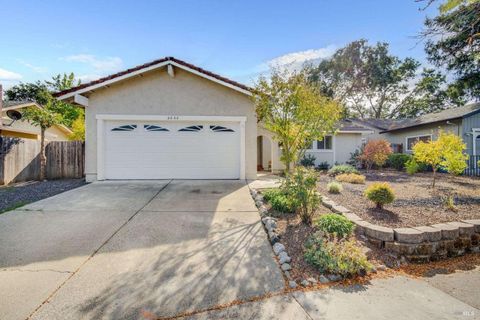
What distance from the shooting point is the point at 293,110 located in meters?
5.90

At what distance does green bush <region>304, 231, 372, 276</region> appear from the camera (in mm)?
3189

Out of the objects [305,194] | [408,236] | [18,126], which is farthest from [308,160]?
[18,126]

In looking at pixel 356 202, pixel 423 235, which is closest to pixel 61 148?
pixel 356 202

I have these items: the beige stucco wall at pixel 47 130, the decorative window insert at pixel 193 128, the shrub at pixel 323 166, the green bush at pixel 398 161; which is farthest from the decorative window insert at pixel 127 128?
the green bush at pixel 398 161

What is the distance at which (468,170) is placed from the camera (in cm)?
1273

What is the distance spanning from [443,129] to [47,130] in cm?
2760

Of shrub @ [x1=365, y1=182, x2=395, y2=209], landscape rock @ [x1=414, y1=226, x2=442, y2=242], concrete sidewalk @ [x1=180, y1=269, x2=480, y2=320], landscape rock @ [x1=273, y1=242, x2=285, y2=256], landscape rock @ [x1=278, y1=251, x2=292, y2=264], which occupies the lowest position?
concrete sidewalk @ [x1=180, y1=269, x2=480, y2=320]

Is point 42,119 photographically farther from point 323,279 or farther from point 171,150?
point 323,279

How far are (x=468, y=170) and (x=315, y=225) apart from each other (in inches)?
554

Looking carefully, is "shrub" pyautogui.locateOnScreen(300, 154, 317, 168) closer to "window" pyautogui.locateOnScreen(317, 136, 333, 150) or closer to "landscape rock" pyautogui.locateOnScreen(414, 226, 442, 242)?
"window" pyautogui.locateOnScreen(317, 136, 333, 150)

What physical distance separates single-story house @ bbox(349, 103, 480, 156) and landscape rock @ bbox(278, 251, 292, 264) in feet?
52.2

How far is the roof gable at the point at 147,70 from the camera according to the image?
851 cm

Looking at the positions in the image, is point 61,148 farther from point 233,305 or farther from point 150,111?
point 233,305

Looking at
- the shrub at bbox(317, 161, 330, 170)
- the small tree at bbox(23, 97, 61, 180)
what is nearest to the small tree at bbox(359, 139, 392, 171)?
the shrub at bbox(317, 161, 330, 170)
